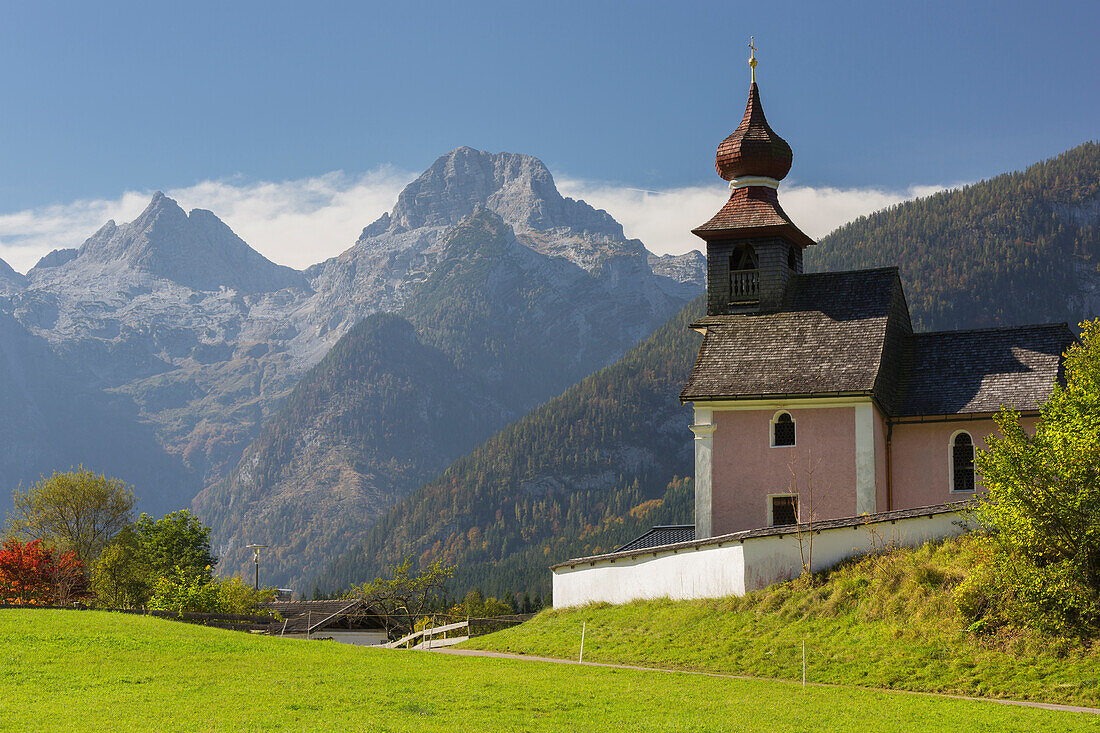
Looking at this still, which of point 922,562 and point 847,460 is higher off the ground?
point 847,460

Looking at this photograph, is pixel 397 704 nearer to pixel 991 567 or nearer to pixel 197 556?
pixel 991 567

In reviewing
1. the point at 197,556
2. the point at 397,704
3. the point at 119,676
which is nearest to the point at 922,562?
the point at 397,704

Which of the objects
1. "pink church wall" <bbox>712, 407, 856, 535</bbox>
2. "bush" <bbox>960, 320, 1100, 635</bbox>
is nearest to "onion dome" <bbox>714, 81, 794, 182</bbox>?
"pink church wall" <bbox>712, 407, 856, 535</bbox>

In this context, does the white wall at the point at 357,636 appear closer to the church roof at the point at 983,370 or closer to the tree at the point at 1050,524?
the church roof at the point at 983,370

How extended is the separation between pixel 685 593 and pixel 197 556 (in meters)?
58.3

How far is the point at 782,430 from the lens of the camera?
144 ft

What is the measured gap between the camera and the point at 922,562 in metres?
33.0

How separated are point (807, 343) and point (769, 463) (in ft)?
16.7

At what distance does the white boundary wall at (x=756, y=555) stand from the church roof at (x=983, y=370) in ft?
30.5

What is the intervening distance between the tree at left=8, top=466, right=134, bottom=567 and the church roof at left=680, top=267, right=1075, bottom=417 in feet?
175

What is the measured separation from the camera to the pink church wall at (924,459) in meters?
42.9

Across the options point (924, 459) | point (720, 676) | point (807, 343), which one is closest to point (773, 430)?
point (807, 343)

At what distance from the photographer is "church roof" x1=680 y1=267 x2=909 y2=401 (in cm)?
4331

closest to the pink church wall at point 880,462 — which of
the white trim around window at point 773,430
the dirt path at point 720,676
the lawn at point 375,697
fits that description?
the white trim around window at point 773,430
